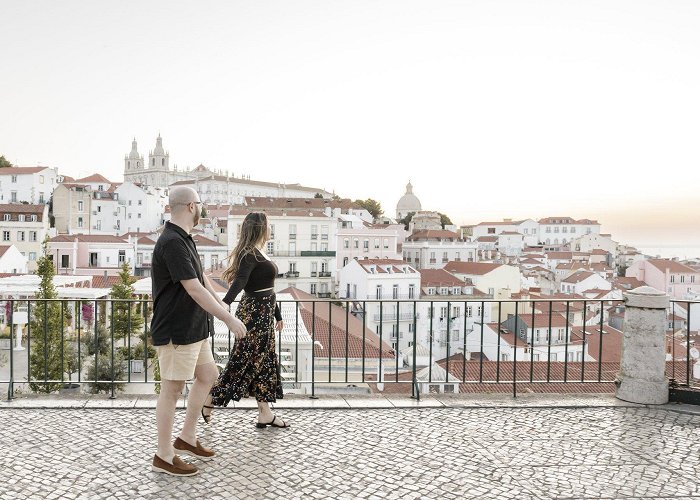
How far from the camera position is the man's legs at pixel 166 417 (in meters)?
3.97

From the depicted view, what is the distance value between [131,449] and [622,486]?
11.4ft

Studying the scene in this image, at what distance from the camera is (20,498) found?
3559 millimetres

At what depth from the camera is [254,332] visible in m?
4.84

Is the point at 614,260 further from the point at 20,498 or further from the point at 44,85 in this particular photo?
the point at 20,498

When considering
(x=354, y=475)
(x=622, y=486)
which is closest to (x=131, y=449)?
(x=354, y=475)

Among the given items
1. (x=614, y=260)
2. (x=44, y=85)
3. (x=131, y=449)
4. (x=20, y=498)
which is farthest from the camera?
(x=614, y=260)

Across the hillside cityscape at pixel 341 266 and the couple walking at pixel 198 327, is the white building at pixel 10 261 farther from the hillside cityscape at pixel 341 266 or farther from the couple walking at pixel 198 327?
the couple walking at pixel 198 327

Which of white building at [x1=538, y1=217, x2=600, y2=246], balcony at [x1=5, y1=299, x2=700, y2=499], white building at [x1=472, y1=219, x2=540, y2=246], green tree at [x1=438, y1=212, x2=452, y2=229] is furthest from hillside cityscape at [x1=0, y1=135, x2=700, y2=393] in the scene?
white building at [x1=538, y1=217, x2=600, y2=246]

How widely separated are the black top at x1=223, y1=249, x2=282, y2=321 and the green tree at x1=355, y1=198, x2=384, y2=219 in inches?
3927

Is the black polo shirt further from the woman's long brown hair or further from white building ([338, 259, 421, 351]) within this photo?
white building ([338, 259, 421, 351])

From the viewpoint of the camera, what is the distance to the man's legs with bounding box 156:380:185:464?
3969mm

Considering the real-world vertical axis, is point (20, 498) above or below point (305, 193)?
below

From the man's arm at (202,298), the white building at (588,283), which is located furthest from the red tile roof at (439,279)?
the man's arm at (202,298)

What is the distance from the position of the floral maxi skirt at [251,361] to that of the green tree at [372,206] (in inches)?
3923
